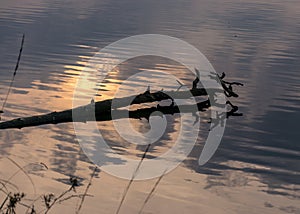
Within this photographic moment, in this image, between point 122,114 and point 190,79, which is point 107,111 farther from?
point 190,79

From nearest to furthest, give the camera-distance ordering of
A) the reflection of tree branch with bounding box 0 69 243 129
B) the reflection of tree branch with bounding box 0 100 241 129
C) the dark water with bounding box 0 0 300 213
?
1. the dark water with bounding box 0 0 300 213
2. the reflection of tree branch with bounding box 0 100 241 129
3. the reflection of tree branch with bounding box 0 69 243 129

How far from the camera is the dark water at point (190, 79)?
13.0m

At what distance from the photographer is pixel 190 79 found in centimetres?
2634

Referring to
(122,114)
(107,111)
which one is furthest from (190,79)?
(107,111)

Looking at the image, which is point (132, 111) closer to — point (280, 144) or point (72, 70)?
point (280, 144)

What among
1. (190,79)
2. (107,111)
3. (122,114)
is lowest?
(107,111)

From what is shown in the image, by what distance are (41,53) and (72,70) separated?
17.4 ft

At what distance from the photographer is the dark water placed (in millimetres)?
12992

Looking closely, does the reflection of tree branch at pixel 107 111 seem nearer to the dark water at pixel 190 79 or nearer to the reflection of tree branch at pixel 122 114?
the reflection of tree branch at pixel 122 114

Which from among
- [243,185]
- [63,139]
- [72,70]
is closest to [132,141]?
[63,139]

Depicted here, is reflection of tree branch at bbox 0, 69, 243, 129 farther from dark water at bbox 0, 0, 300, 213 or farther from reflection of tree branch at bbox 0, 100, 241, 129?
dark water at bbox 0, 0, 300, 213

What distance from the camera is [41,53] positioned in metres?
32.6

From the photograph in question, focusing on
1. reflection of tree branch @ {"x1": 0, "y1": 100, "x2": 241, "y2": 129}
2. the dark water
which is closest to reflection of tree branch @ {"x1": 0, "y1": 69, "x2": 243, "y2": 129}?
reflection of tree branch @ {"x1": 0, "y1": 100, "x2": 241, "y2": 129}

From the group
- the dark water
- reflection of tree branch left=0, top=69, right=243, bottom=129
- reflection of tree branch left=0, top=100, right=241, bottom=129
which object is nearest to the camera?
the dark water
